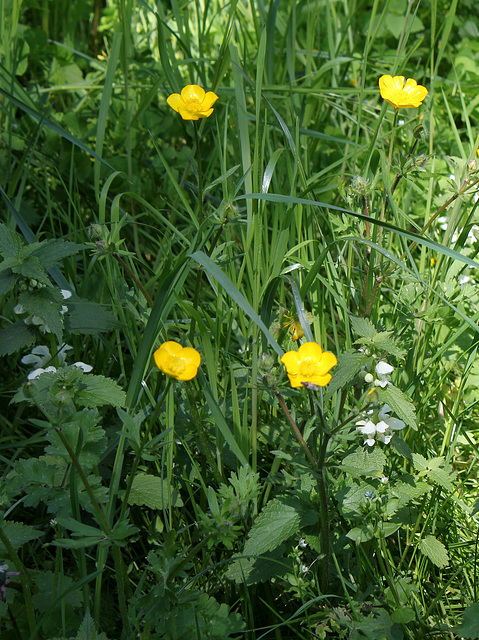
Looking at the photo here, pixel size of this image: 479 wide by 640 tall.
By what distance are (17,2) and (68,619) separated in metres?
1.93

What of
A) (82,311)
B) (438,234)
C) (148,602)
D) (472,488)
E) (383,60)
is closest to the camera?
(148,602)

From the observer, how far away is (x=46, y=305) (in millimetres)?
1430

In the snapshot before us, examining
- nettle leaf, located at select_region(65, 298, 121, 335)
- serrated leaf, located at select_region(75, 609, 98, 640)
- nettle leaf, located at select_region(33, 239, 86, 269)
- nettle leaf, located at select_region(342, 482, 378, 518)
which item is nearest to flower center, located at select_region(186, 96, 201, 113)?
nettle leaf, located at select_region(33, 239, 86, 269)

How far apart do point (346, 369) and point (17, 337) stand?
0.79 metres

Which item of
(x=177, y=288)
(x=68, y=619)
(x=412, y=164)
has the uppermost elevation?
(x=412, y=164)

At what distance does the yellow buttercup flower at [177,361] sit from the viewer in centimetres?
109

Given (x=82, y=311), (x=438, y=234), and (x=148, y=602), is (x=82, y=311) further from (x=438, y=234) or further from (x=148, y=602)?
(x=438, y=234)

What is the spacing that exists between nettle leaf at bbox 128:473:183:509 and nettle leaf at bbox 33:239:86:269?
1.87 ft

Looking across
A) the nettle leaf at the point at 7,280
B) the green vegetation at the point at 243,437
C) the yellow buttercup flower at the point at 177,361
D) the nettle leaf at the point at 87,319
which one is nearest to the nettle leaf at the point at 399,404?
the green vegetation at the point at 243,437

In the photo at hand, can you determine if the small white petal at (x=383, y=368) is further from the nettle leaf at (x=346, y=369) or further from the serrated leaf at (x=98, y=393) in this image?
the serrated leaf at (x=98, y=393)

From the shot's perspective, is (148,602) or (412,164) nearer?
(148,602)

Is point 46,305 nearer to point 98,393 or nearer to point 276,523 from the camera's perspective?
point 98,393

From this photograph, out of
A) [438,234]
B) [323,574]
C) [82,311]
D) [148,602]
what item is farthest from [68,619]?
[438,234]

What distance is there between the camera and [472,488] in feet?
5.80
